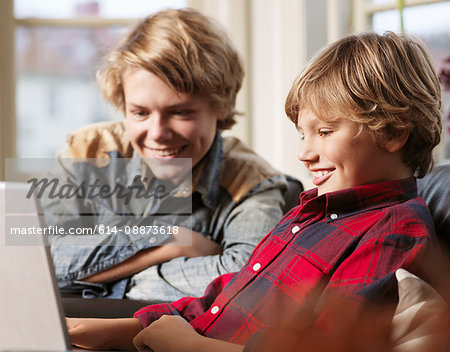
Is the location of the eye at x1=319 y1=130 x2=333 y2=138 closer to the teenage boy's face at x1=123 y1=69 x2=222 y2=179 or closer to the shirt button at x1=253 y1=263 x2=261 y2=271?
the shirt button at x1=253 y1=263 x2=261 y2=271

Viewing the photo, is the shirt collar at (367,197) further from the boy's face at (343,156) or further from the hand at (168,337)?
the hand at (168,337)

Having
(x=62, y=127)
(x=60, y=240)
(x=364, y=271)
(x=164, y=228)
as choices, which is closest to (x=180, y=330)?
(x=364, y=271)

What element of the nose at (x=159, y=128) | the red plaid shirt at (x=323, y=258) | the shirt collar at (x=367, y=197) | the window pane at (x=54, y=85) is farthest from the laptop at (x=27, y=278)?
the window pane at (x=54, y=85)

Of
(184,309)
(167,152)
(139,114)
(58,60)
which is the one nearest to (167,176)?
(167,152)

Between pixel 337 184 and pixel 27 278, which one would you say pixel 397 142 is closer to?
pixel 337 184

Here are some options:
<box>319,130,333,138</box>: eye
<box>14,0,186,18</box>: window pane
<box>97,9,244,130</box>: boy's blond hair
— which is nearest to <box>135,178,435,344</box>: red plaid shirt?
<box>319,130,333,138</box>: eye

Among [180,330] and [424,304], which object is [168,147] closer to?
[180,330]

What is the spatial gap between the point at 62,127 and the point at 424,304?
2518mm

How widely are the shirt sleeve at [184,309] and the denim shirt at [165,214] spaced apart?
232mm

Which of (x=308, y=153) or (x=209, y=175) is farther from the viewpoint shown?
(x=209, y=175)

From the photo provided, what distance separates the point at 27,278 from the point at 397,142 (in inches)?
25.4

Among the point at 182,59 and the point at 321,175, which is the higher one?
the point at 182,59

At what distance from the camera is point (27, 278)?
2.24 feet

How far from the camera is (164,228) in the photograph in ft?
5.21
